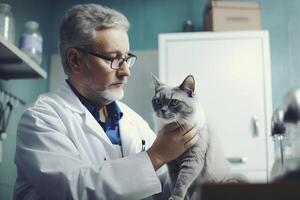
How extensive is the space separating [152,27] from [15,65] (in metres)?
0.76

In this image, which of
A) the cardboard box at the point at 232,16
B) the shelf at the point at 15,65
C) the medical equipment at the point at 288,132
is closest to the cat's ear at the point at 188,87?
the medical equipment at the point at 288,132

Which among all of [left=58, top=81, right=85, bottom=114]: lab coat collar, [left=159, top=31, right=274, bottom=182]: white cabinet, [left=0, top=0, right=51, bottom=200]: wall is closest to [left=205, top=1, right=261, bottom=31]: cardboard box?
[left=159, top=31, right=274, bottom=182]: white cabinet

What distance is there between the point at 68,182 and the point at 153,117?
0.28 m

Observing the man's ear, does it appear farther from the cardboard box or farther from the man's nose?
the cardboard box

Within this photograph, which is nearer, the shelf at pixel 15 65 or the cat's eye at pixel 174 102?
the cat's eye at pixel 174 102

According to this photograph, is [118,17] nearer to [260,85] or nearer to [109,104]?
[109,104]

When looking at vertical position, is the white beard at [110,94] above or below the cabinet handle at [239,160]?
above

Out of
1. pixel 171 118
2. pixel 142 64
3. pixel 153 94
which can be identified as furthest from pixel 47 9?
pixel 171 118

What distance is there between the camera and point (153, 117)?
41.9 inches

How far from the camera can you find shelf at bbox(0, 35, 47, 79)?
134 centimetres

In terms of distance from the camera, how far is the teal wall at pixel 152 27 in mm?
1589

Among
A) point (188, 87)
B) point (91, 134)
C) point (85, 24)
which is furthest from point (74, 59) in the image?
point (188, 87)

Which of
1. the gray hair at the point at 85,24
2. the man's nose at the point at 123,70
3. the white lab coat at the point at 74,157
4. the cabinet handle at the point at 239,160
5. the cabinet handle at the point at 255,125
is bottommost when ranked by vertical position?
the cabinet handle at the point at 239,160

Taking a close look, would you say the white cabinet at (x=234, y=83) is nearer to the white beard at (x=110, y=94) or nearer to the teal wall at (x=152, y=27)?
the teal wall at (x=152, y=27)
